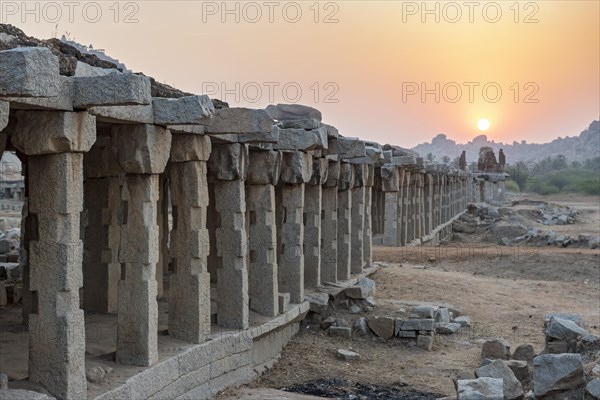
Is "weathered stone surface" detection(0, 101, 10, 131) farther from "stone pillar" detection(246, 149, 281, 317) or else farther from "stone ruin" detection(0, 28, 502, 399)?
"stone pillar" detection(246, 149, 281, 317)

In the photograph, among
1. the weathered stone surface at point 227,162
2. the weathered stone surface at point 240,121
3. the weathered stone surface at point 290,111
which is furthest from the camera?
the weathered stone surface at point 290,111

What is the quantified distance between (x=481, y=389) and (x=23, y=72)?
517cm

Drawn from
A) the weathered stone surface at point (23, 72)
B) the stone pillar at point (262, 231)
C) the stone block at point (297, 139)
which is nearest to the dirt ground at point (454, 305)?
the stone pillar at point (262, 231)

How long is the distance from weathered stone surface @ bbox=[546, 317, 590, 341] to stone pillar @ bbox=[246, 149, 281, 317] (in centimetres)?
406

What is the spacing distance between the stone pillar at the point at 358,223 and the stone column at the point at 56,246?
11.6m

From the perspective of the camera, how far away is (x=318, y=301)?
48.4ft

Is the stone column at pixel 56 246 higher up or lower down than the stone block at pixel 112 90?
lower down

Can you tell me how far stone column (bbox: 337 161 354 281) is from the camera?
57.3ft

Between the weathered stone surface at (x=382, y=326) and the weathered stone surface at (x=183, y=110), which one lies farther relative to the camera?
the weathered stone surface at (x=382, y=326)

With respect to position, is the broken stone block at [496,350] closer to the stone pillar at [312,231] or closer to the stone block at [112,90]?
the stone pillar at [312,231]

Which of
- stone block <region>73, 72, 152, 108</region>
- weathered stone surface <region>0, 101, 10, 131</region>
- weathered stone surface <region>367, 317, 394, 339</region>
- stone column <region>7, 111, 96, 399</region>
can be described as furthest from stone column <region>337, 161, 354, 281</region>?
weathered stone surface <region>0, 101, 10, 131</region>

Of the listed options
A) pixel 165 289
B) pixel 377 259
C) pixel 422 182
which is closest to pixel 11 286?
pixel 165 289

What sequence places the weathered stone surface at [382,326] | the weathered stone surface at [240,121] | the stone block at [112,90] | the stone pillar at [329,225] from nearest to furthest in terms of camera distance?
the stone block at [112,90] < the weathered stone surface at [240,121] < the weathered stone surface at [382,326] < the stone pillar at [329,225]

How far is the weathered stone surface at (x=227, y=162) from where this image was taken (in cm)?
1148
